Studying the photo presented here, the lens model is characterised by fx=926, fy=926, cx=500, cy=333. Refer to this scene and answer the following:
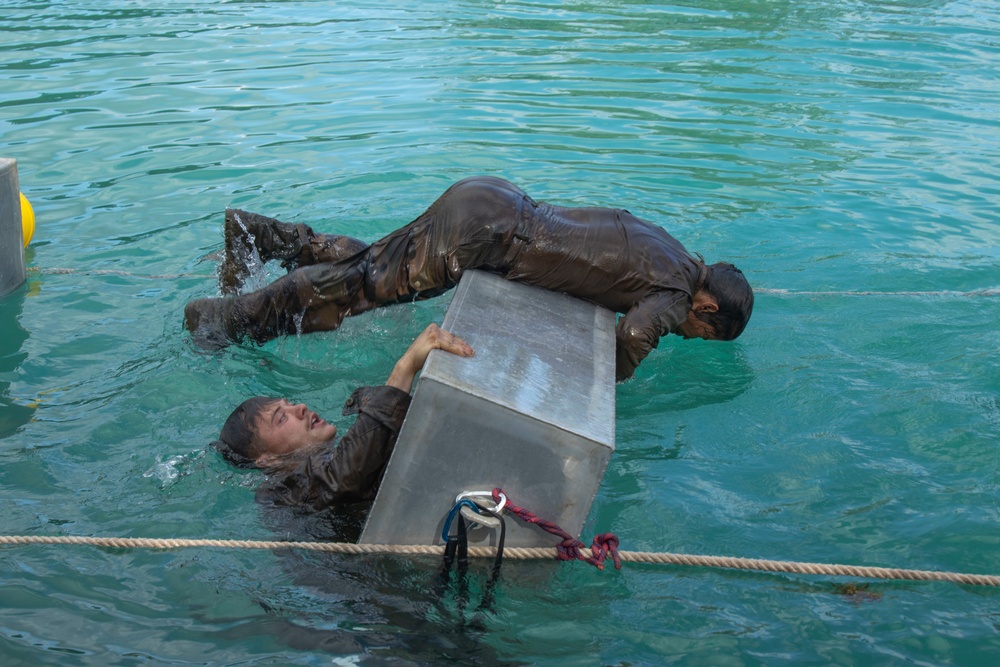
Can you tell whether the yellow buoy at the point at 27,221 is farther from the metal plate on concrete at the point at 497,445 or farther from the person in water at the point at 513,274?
the metal plate on concrete at the point at 497,445

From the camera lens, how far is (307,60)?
44.0 ft

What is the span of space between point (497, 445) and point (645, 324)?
5.51 feet

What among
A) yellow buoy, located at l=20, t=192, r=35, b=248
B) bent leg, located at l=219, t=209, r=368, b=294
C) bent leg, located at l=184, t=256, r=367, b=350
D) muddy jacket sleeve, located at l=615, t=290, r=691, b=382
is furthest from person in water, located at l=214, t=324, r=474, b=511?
yellow buoy, located at l=20, t=192, r=35, b=248

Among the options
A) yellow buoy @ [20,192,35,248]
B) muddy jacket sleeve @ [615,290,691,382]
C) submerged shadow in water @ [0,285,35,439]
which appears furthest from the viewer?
yellow buoy @ [20,192,35,248]

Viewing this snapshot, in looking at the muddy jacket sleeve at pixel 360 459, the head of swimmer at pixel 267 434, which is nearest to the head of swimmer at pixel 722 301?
the muddy jacket sleeve at pixel 360 459

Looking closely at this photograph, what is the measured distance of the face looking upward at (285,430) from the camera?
15.6ft

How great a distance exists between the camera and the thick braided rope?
3947 mm

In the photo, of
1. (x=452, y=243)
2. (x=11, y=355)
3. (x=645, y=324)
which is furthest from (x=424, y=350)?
(x=11, y=355)

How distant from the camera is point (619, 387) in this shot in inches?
242

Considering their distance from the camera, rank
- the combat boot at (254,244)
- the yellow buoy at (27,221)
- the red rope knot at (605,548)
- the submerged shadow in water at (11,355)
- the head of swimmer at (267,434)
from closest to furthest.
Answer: the red rope knot at (605,548) < the head of swimmer at (267,434) < the submerged shadow in water at (11,355) < the combat boot at (254,244) < the yellow buoy at (27,221)

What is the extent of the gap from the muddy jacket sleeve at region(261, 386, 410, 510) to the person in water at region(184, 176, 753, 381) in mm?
1321

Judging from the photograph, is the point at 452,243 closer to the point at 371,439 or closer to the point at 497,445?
the point at 371,439

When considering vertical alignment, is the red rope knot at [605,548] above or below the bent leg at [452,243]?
below

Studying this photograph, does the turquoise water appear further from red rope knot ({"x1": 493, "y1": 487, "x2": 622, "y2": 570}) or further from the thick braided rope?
red rope knot ({"x1": 493, "y1": 487, "x2": 622, "y2": 570})
